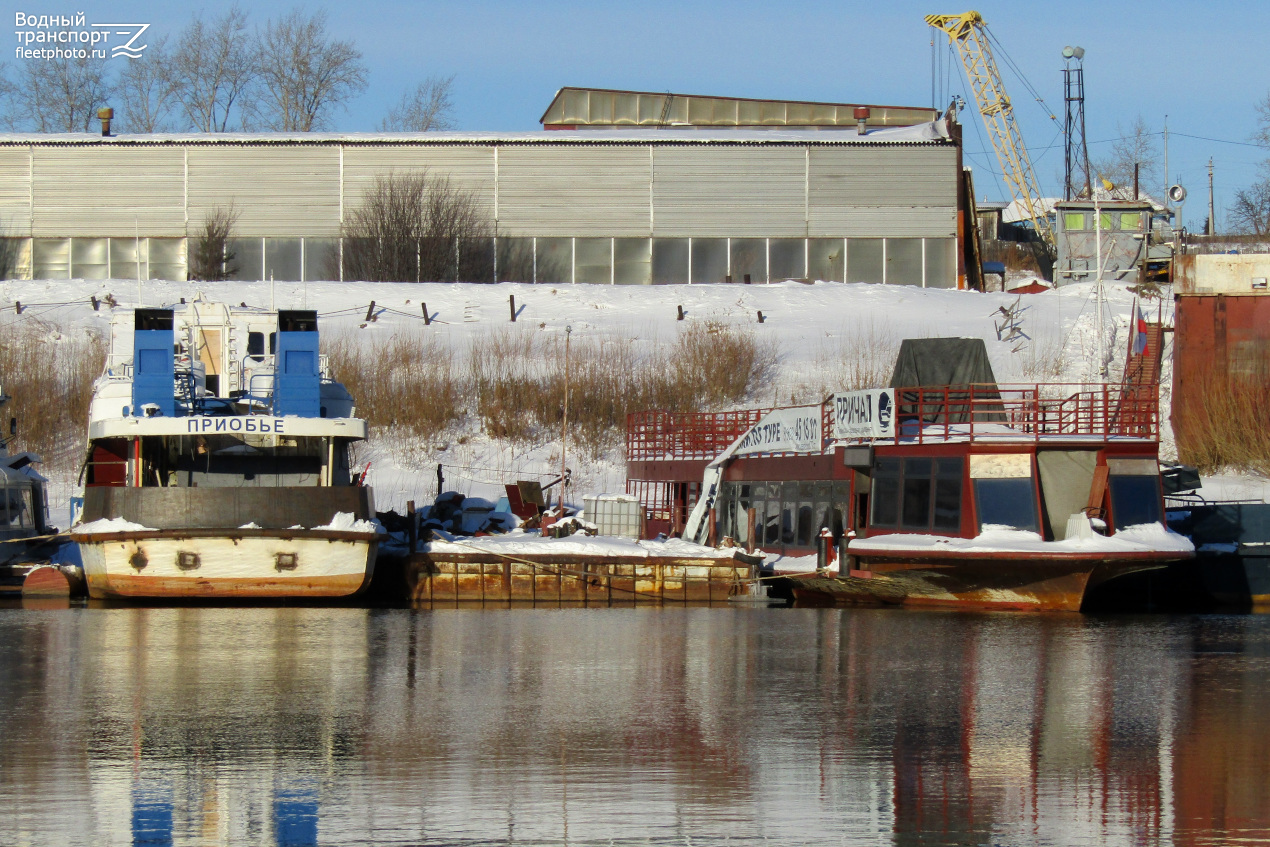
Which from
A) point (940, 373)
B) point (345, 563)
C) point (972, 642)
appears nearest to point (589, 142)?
point (940, 373)

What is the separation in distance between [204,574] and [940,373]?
16291 mm

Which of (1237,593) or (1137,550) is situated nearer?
(1137,550)

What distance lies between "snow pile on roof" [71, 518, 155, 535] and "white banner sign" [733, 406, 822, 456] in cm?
1257

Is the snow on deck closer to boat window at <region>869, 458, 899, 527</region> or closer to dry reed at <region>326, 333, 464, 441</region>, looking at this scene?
boat window at <region>869, 458, 899, 527</region>

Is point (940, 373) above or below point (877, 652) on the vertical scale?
above

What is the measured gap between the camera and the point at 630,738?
41.5ft

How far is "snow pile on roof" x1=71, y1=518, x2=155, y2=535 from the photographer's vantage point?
25.2 m

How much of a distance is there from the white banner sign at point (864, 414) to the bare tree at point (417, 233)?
32151 millimetres

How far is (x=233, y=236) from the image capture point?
58.6 meters

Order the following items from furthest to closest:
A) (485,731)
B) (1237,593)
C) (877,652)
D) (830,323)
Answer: (830,323)
(1237,593)
(877,652)
(485,731)

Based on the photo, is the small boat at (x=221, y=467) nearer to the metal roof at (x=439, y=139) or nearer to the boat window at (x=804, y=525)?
the boat window at (x=804, y=525)

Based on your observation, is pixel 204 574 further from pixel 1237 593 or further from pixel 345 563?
pixel 1237 593

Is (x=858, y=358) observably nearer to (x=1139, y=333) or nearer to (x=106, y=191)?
(x=1139, y=333)

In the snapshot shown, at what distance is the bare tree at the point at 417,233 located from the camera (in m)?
57.4
